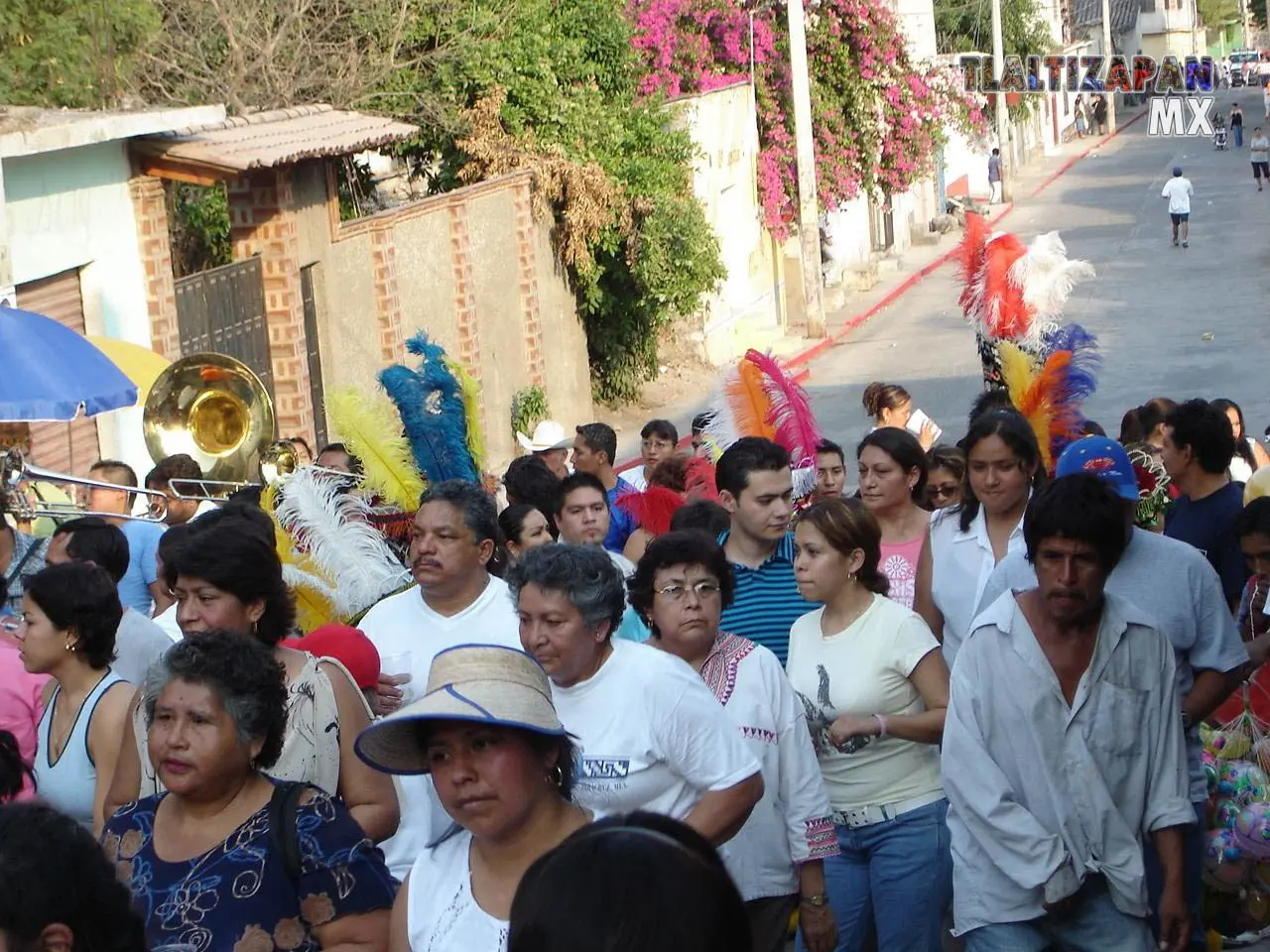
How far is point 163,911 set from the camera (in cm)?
385

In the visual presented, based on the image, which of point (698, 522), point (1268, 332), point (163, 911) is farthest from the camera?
point (1268, 332)

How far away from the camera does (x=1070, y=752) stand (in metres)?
4.68

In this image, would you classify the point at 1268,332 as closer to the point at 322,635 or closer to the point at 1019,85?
the point at 1019,85

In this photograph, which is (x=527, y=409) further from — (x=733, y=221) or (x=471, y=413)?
(x=471, y=413)

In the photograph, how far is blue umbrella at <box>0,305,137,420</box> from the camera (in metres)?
9.57

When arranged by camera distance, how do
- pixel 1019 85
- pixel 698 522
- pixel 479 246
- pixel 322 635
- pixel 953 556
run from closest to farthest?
pixel 322 635
pixel 953 556
pixel 698 522
pixel 479 246
pixel 1019 85

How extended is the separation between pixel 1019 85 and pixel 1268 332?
1068 cm

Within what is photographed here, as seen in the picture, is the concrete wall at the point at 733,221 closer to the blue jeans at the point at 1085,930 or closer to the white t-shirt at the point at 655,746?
the blue jeans at the point at 1085,930

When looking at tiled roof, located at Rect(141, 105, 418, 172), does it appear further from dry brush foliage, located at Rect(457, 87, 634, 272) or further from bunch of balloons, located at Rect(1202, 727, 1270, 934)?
bunch of balloons, located at Rect(1202, 727, 1270, 934)

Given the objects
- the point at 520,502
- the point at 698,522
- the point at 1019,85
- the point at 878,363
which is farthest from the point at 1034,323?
the point at 1019,85

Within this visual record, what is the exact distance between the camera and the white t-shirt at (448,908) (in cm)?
357

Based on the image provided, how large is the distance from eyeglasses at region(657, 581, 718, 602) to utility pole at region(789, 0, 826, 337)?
79.1 feet

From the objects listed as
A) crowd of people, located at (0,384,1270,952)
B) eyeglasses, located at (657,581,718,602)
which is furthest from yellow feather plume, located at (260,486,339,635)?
eyeglasses, located at (657,581,718,602)

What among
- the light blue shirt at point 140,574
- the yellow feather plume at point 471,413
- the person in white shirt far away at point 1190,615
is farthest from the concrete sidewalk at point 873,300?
the person in white shirt far away at point 1190,615
